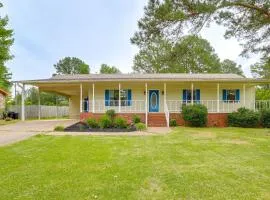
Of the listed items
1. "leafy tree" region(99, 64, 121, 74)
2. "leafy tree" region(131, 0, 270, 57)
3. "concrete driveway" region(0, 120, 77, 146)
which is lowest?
"concrete driveway" region(0, 120, 77, 146)

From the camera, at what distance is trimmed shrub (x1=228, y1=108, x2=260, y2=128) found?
16375mm

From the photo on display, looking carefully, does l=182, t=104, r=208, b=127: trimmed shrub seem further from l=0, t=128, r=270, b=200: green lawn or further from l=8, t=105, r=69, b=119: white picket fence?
l=8, t=105, r=69, b=119: white picket fence

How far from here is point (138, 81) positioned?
17.4 metres

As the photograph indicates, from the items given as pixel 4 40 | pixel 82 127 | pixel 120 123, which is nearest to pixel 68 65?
pixel 4 40

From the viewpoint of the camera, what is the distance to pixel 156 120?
1734cm

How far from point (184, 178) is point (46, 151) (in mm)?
4546

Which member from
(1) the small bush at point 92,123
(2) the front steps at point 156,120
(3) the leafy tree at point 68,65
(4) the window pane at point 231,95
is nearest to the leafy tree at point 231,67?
(3) the leafy tree at point 68,65

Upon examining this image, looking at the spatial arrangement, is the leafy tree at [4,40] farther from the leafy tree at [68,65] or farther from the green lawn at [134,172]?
the leafy tree at [68,65]

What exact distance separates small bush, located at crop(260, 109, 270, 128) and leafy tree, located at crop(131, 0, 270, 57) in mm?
7560

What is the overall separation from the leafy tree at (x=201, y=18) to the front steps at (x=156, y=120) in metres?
8.03

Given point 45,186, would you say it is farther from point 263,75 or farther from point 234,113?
point 263,75

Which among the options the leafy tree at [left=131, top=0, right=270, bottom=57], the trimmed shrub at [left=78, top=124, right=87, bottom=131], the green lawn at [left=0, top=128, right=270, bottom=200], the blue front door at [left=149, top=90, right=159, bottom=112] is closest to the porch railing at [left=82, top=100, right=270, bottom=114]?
the blue front door at [left=149, top=90, right=159, bottom=112]

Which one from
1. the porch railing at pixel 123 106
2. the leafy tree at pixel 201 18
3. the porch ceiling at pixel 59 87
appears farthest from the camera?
the porch ceiling at pixel 59 87

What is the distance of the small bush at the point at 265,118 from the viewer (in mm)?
16719
